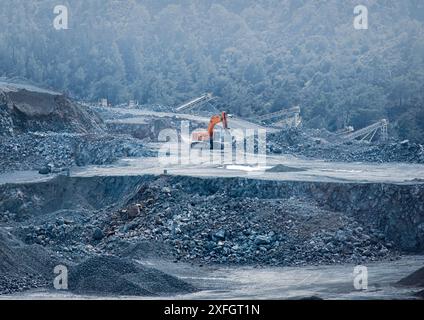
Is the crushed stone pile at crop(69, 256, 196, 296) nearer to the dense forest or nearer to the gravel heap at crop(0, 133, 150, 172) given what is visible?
the gravel heap at crop(0, 133, 150, 172)

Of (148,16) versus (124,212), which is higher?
(148,16)

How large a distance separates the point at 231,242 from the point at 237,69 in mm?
39462

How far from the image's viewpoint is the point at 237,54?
6475 cm

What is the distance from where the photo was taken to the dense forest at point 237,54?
50312 millimetres

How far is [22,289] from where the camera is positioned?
1841 cm

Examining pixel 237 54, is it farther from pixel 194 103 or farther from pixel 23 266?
pixel 23 266

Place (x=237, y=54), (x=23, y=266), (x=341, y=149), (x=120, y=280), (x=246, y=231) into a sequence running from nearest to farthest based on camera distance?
(x=120, y=280), (x=23, y=266), (x=246, y=231), (x=341, y=149), (x=237, y=54)

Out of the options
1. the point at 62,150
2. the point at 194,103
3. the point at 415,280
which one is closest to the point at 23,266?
the point at 415,280

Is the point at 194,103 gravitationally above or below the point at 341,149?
above
